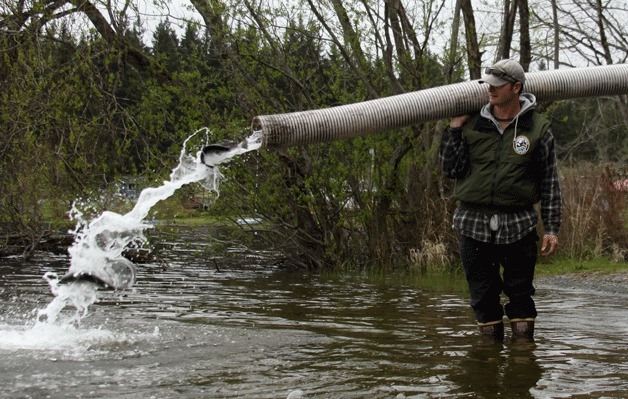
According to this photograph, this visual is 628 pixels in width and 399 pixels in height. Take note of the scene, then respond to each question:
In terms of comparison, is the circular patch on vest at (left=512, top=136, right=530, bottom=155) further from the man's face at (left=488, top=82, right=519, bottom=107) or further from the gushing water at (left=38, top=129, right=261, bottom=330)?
the gushing water at (left=38, top=129, right=261, bottom=330)

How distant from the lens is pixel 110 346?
6.00 meters

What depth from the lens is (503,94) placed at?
19.1ft

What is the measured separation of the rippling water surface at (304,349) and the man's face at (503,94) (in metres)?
1.65

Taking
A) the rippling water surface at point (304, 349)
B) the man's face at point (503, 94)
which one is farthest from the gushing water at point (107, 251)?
the man's face at point (503, 94)

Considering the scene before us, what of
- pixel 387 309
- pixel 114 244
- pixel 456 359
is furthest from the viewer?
pixel 387 309

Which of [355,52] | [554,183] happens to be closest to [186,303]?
[554,183]

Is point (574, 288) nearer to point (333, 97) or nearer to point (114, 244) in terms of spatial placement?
point (333, 97)

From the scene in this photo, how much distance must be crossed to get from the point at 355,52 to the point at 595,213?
4720 mm

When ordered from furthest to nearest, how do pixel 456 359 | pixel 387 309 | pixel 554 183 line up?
pixel 387 309, pixel 554 183, pixel 456 359

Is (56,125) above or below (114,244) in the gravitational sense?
above

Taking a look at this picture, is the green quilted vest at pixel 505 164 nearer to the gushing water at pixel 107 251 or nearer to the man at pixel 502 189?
the man at pixel 502 189

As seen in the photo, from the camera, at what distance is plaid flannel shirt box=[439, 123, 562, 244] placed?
5.85 metres

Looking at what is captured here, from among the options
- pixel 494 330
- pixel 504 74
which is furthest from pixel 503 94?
pixel 494 330

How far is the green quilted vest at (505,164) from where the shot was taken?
18.9ft
